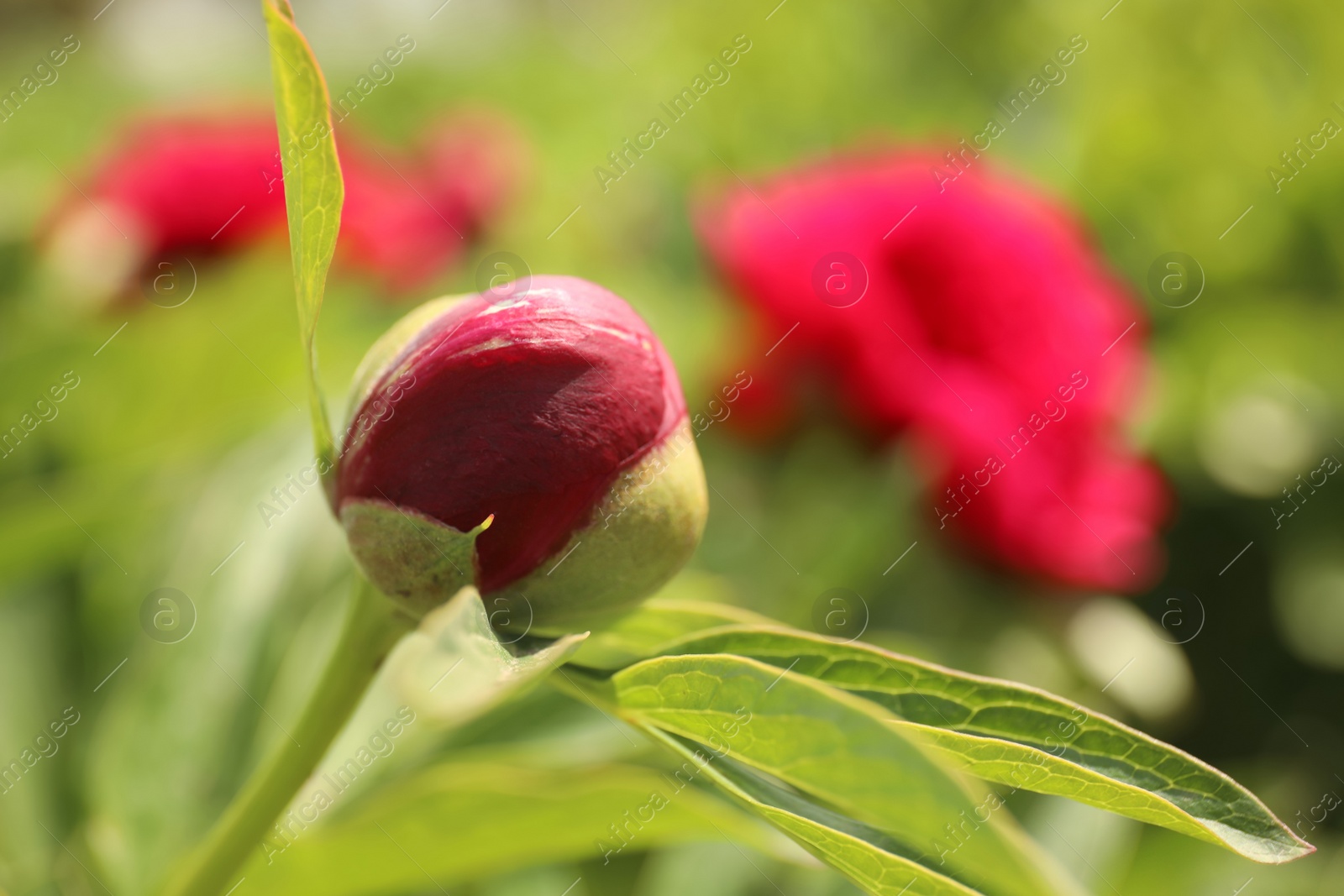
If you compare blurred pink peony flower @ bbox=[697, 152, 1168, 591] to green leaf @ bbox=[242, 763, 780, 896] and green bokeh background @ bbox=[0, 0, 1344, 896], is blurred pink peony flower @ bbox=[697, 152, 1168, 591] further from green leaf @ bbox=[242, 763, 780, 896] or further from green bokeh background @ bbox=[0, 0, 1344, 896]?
green leaf @ bbox=[242, 763, 780, 896]

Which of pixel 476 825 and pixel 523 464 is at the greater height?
pixel 523 464

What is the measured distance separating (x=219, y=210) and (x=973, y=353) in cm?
78

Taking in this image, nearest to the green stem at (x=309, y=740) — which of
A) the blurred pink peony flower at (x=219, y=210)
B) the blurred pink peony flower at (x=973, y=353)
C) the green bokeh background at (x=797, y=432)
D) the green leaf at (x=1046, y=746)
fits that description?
the green leaf at (x=1046, y=746)

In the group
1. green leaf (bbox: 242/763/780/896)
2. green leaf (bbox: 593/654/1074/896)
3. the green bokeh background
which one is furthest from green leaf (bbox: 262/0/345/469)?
the green bokeh background

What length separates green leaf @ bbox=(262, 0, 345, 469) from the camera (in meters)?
0.32

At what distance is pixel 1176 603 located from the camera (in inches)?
48.3

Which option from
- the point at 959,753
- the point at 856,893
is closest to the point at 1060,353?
the point at 856,893

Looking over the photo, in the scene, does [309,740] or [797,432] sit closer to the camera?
[309,740]

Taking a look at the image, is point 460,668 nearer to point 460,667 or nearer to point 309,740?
point 460,667

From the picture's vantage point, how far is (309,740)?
406 mm

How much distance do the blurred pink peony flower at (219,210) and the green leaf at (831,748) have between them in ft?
2.20

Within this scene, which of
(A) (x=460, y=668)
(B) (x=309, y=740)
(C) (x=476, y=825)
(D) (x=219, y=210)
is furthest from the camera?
(D) (x=219, y=210)

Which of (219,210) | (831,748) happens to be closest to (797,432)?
(219,210)

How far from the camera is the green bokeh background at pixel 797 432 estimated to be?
770 mm
